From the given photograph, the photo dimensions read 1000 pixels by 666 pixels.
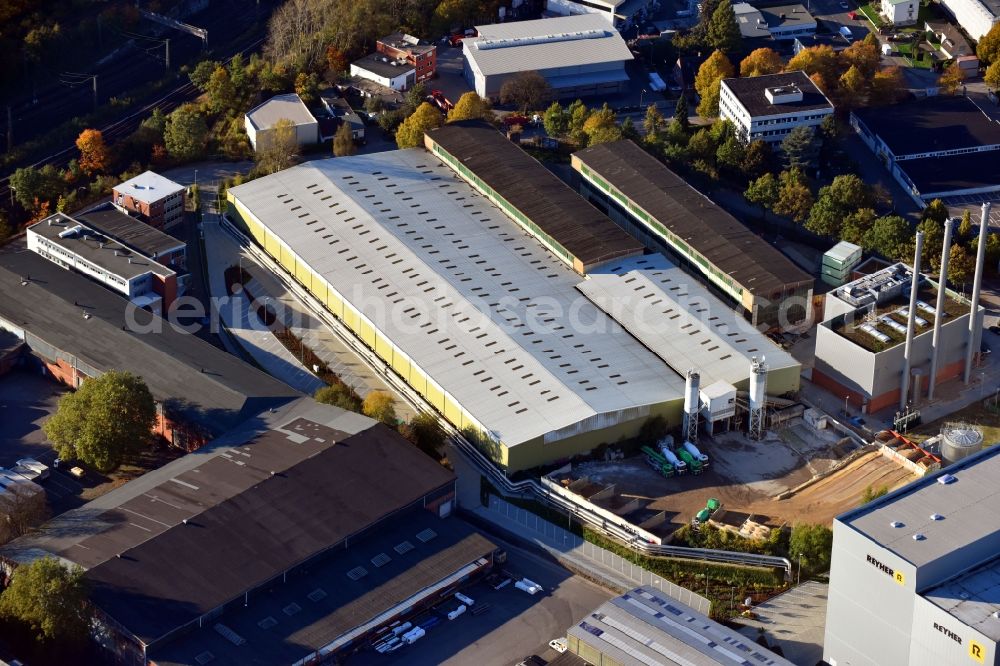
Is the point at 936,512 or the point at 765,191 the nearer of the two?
the point at 936,512

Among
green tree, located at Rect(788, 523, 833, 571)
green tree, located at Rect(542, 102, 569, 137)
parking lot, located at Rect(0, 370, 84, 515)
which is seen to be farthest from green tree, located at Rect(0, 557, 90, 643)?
green tree, located at Rect(542, 102, 569, 137)

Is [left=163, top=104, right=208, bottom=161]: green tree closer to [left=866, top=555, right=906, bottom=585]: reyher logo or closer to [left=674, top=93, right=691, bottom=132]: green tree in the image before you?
[left=674, top=93, right=691, bottom=132]: green tree

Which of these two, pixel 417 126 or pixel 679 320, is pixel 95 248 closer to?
pixel 417 126

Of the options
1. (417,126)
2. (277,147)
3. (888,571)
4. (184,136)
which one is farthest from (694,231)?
(888,571)

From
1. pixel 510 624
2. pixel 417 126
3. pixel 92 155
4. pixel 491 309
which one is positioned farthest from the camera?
pixel 417 126

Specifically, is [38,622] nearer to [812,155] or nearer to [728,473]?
[728,473]

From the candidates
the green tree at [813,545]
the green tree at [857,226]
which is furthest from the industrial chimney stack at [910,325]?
the green tree at [813,545]

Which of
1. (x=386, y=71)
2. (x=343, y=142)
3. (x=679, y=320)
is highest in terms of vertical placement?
(x=386, y=71)
